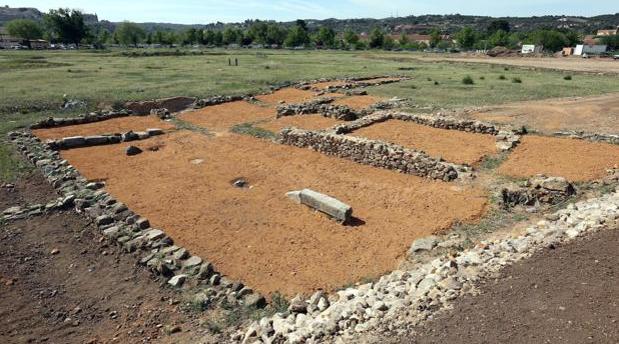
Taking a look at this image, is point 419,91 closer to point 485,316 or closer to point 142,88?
point 142,88

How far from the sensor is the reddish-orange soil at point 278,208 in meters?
10.1

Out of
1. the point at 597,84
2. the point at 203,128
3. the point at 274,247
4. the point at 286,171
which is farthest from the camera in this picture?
the point at 597,84

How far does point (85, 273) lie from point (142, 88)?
91.9 feet

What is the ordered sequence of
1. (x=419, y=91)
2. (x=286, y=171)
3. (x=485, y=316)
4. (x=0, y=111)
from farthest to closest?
1. (x=419, y=91)
2. (x=0, y=111)
3. (x=286, y=171)
4. (x=485, y=316)

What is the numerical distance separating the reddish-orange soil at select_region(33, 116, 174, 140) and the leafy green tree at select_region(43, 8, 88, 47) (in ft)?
272

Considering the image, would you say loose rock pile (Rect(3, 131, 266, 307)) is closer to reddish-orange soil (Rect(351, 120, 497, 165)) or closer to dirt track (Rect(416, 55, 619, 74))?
reddish-orange soil (Rect(351, 120, 497, 165))

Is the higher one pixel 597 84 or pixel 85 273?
pixel 597 84

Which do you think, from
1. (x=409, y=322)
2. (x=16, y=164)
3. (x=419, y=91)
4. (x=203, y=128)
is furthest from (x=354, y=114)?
(x=409, y=322)

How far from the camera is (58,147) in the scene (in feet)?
65.5

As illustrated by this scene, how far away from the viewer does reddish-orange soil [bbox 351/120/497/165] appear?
17.1 metres

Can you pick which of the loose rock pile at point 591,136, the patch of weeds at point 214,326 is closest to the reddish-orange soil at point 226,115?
the loose rock pile at point 591,136

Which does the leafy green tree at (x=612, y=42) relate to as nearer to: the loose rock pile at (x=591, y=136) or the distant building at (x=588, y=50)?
the distant building at (x=588, y=50)

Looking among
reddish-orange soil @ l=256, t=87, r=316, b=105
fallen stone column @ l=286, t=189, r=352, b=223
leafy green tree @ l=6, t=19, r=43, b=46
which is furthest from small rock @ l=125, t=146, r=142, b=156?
leafy green tree @ l=6, t=19, r=43, b=46

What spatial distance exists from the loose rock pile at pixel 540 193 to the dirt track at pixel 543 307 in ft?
13.9
